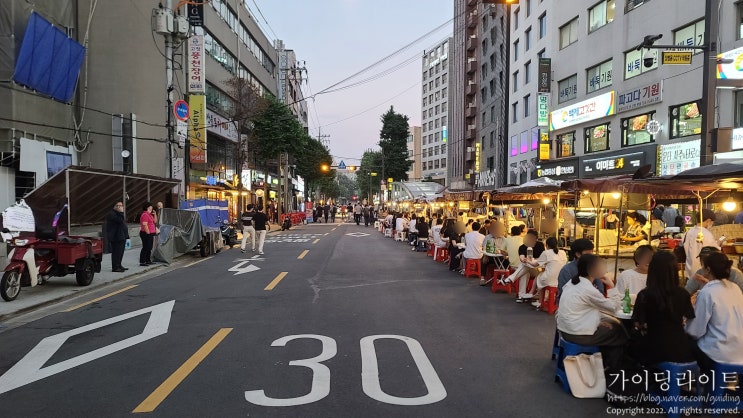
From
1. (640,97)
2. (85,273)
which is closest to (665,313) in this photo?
(85,273)

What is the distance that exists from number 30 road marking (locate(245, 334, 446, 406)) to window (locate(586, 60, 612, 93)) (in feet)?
79.2

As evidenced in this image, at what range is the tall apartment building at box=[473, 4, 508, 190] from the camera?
4494 cm

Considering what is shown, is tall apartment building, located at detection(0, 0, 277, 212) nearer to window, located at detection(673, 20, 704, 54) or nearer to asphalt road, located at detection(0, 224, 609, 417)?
asphalt road, located at detection(0, 224, 609, 417)

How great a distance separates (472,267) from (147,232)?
31.0ft

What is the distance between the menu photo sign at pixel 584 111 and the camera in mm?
25000

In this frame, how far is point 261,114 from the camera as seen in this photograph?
117 ft

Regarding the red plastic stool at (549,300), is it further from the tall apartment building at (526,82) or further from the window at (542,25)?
A: the window at (542,25)

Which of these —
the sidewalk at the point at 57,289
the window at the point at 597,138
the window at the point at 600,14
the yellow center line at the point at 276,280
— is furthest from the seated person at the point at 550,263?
the window at the point at 600,14

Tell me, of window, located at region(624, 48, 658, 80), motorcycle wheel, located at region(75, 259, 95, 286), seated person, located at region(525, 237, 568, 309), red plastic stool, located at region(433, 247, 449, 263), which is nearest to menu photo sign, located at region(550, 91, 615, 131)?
window, located at region(624, 48, 658, 80)

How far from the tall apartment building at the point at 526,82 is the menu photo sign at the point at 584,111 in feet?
4.74

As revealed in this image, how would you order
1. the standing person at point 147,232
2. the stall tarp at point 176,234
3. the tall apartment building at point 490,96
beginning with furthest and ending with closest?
the tall apartment building at point 490,96
the stall tarp at point 176,234
the standing person at point 147,232

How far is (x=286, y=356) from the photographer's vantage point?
581cm

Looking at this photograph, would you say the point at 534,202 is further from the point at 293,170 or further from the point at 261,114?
the point at 293,170

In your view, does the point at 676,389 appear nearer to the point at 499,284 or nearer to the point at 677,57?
the point at 499,284
